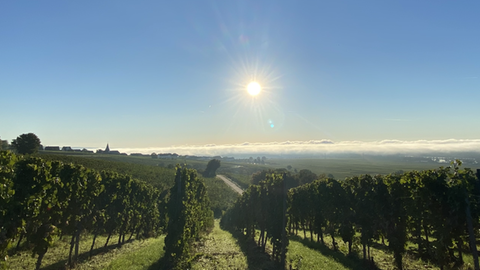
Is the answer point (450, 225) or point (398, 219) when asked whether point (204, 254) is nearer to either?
point (398, 219)

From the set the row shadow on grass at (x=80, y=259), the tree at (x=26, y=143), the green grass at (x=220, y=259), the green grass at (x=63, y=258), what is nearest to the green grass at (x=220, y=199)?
the green grass at (x=220, y=259)

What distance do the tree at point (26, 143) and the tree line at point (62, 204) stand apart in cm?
7688

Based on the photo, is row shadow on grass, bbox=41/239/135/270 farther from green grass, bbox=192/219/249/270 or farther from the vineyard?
green grass, bbox=192/219/249/270

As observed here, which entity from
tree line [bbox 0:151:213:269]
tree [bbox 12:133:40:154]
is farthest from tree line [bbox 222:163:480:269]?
tree [bbox 12:133:40:154]

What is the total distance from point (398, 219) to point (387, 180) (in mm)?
2998

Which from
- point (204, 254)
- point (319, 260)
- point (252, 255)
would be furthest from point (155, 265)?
point (319, 260)

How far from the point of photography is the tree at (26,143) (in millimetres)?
77438

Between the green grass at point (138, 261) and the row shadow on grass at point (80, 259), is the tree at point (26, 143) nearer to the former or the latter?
the row shadow on grass at point (80, 259)

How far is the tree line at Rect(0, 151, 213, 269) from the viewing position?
34.3ft

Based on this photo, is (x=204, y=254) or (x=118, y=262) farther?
(x=204, y=254)

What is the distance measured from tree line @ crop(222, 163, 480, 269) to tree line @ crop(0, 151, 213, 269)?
9.30 meters

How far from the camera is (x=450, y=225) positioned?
37.7ft

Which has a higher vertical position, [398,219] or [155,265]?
[398,219]

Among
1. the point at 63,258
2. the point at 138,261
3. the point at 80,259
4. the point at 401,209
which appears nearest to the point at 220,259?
the point at 138,261
